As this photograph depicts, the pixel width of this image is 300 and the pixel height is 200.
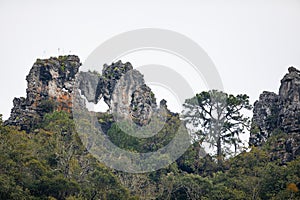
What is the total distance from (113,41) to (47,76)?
20.8ft

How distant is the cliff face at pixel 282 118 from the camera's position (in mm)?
33812

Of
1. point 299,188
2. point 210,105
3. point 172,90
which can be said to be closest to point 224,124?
point 210,105

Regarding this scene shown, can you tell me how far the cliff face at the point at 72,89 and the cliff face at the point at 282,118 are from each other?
7838mm

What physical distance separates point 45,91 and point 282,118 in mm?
16856

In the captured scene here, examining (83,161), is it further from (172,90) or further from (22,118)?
(172,90)

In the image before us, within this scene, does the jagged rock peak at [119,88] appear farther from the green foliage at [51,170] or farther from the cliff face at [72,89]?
the green foliage at [51,170]

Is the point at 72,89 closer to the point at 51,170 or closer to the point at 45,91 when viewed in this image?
the point at 45,91

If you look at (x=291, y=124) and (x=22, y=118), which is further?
(x=22, y=118)

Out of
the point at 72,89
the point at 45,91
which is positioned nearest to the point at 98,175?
the point at 45,91

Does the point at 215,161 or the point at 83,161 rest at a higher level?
the point at 215,161

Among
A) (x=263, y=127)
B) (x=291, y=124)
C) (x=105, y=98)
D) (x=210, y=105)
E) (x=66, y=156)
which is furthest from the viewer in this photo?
(x=105, y=98)

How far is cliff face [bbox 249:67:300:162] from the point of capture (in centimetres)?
3381

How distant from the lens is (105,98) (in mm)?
44125

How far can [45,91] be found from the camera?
41.3 m
